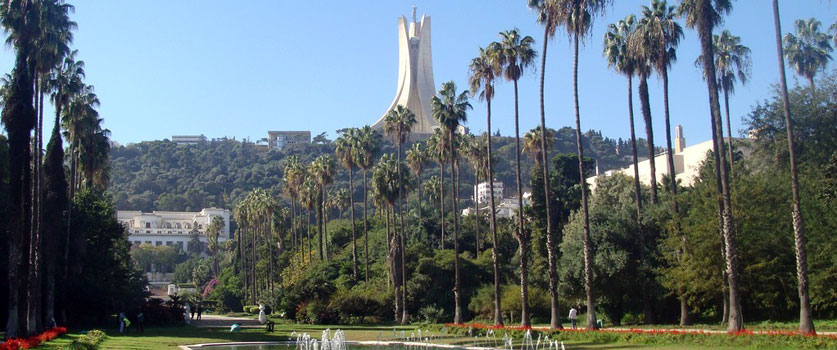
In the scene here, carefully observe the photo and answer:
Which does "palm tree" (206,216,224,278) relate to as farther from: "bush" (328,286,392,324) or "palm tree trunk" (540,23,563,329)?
"palm tree trunk" (540,23,563,329)

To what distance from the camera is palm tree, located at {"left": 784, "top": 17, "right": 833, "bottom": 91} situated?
177 feet

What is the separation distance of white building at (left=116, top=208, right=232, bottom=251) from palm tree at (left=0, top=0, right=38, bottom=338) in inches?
4949

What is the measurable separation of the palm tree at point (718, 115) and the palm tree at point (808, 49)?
23535 mm

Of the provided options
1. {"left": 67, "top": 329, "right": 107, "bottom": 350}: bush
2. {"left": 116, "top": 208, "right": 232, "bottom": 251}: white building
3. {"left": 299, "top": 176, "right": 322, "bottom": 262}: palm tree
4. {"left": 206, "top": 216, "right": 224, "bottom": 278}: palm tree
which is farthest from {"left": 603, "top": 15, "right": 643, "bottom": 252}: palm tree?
{"left": 116, "top": 208, "right": 232, "bottom": 251}: white building

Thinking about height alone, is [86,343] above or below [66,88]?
below

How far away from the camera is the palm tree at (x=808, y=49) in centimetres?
5381

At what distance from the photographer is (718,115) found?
Answer: 3200 cm

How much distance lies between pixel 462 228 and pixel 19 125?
39.4 meters

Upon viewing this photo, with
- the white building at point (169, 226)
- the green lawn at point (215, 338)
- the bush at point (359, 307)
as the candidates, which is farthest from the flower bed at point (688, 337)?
the white building at point (169, 226)

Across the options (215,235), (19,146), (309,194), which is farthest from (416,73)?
(19,146)

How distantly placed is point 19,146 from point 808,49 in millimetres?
45791

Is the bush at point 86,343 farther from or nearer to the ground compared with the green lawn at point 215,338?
farther from the ground

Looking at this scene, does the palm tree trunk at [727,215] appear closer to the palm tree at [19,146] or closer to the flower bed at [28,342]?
the flower bed at [28,342]

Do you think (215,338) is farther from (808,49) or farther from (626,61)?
(808,49)
